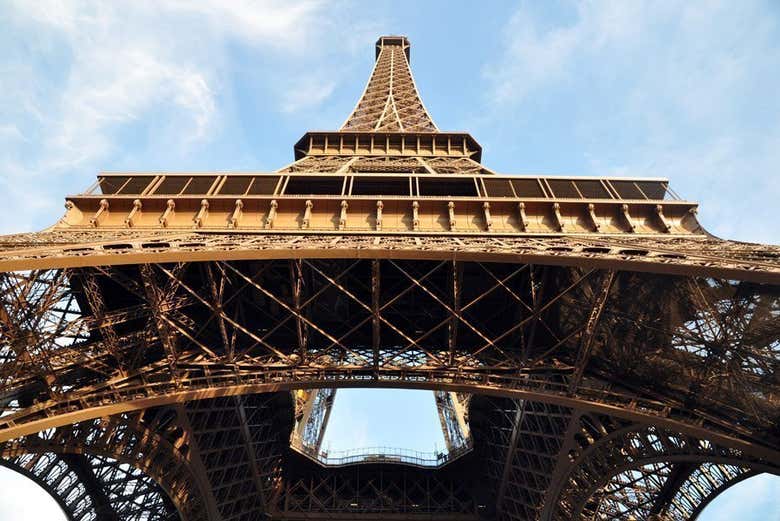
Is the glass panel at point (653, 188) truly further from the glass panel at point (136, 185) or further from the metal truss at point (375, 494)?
the metal truss at point (375, 494)

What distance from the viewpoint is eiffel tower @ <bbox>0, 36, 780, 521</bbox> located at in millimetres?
12414

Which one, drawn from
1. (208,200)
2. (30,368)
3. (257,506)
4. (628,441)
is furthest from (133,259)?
(257,506)

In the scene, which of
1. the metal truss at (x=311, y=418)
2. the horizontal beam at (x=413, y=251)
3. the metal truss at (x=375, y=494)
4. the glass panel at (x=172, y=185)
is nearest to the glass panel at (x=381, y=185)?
the horizontal beam at (x=413, y=251)

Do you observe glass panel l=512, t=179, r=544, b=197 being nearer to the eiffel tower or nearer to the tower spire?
the eiffel tower

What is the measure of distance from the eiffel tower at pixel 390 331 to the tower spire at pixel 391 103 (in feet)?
39.6

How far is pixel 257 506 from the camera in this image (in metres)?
26.9

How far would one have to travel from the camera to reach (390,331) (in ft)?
64.3

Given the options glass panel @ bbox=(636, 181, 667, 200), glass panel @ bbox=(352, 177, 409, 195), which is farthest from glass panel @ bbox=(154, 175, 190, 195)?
glass panel @ bbox=(636, 181, 667, 200)

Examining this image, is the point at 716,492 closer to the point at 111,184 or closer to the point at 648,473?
the point at 648,473

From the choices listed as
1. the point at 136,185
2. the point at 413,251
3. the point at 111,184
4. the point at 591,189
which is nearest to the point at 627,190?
the point at 591,189

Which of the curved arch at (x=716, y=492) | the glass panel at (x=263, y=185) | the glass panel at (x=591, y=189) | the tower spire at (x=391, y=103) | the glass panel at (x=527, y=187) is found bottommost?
the curved arch at (x=716, y=492)

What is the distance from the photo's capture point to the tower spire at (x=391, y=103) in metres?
38.6

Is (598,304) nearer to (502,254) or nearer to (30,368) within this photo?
(502,254)

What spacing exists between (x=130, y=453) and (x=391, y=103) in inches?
1357
